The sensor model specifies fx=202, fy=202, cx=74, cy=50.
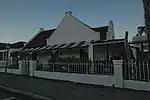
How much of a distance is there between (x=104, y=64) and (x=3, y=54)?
73.7 ft

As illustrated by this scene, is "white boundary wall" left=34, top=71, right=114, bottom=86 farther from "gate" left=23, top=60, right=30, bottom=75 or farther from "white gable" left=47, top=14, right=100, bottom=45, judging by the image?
"white gable" left=47, top=14, right=100, bottom=45

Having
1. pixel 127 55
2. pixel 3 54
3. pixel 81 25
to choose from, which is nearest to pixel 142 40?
pixel 127 55

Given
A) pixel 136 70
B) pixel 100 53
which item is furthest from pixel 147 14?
pixel 100 53

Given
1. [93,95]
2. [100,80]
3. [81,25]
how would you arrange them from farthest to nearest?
[81,25], [100,80], [93,95]

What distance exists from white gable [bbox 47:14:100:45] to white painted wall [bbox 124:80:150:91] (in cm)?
1066

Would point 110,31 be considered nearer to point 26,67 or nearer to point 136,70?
point 26,67

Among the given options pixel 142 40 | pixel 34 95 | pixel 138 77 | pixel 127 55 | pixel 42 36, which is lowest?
pixel 34 95

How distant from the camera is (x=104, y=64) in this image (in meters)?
11.8

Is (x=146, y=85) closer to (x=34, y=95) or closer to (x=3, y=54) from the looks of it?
(x=34, y=95)

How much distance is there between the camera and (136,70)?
10117mm

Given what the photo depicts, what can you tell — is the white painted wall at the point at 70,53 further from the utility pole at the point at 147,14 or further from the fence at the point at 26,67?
the utility pole at the point at 147,14

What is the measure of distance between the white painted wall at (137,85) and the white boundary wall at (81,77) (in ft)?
3.40

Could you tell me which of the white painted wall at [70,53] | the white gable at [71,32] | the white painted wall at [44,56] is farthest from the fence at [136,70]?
the white painted wall at [44,56]

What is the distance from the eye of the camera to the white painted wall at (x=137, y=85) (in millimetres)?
Result: 9322
